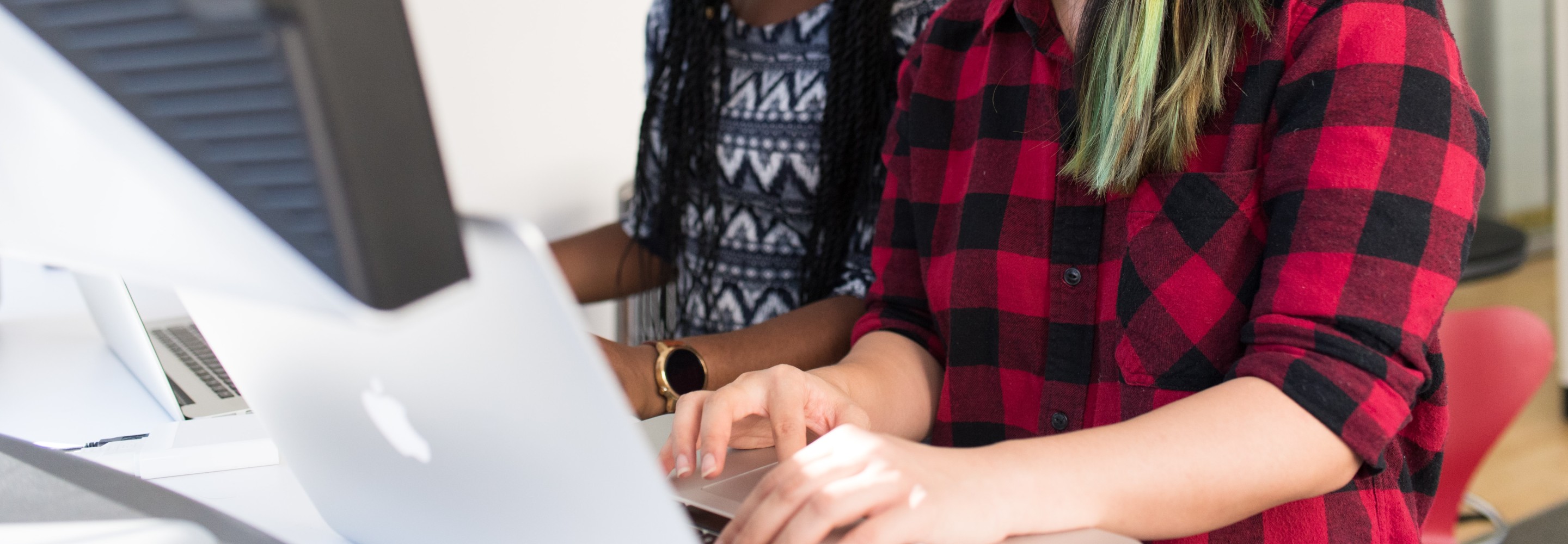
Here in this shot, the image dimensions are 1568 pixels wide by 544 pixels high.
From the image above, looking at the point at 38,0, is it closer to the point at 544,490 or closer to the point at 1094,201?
the point at 544,490

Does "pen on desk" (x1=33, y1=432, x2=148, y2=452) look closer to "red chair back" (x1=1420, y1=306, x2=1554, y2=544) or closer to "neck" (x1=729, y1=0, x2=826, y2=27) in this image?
"neck" (x1=729, y1=0, x2=826, y2=27)

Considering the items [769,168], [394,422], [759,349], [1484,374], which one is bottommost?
[1484,374]

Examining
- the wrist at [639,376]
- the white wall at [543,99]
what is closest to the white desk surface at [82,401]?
the wrist at [639,376]

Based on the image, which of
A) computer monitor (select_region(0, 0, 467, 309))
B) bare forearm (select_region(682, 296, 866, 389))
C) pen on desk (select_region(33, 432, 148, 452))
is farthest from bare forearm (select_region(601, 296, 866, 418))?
computer monitor (select_region(0, 0, 467, 309))

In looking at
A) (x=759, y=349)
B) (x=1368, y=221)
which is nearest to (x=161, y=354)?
(x=759, y=349)

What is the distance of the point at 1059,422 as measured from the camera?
31.1 inches

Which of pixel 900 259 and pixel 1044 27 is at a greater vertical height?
pixel 1044 27

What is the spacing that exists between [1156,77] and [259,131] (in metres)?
0.59

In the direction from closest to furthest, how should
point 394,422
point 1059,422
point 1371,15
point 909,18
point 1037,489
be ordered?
point 394,422 → point 1037,489 → point 1371,15 → point 1059,422 → point 909,18

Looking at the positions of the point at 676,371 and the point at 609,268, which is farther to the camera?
the point at 609,268

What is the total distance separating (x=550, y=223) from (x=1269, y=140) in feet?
5.00

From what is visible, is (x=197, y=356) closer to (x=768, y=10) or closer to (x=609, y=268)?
(x=609, y=268)

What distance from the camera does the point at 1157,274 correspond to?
0.70 meters

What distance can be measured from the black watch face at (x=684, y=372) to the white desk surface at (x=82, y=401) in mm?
144
